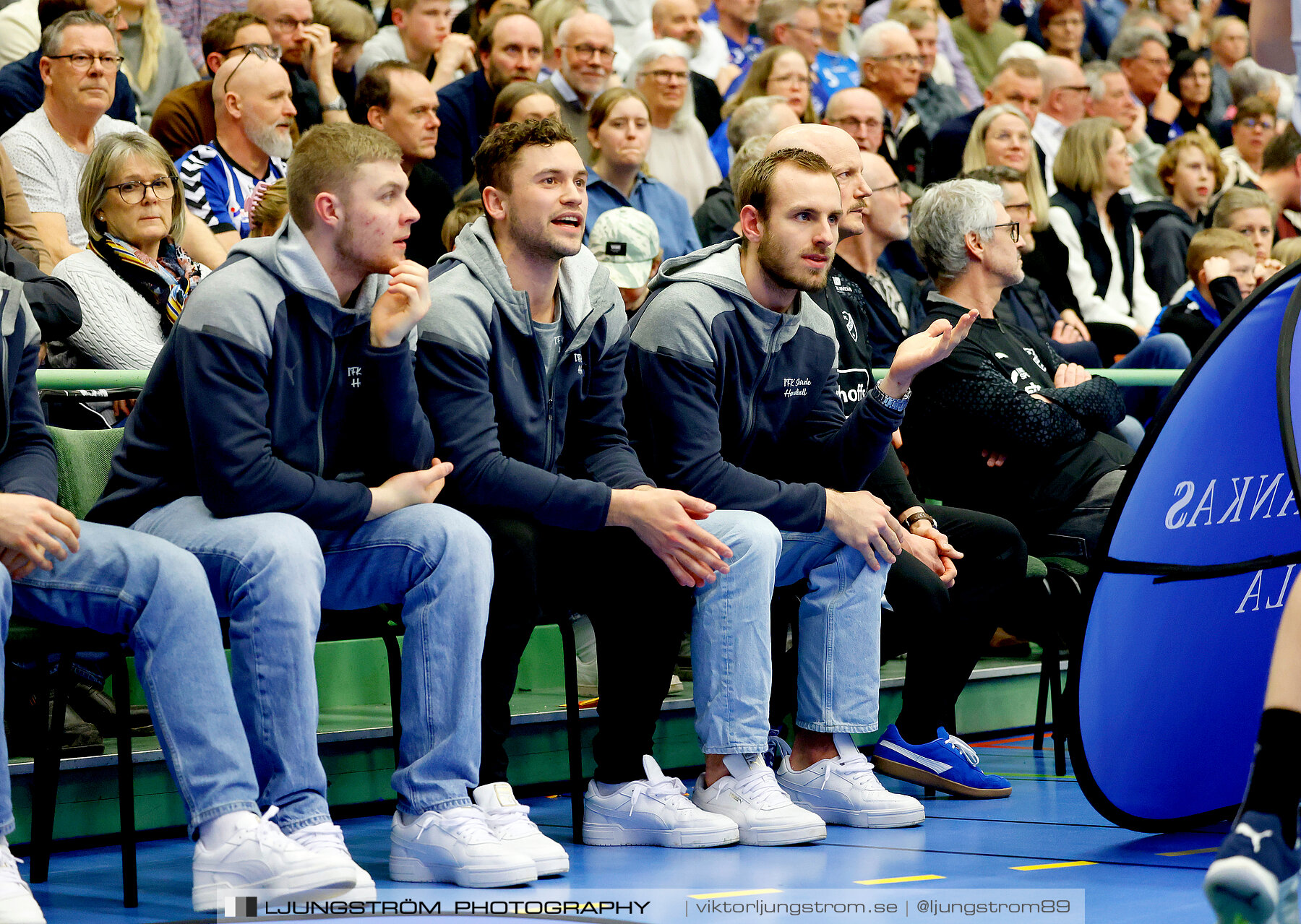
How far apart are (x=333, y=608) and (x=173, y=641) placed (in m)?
0.51

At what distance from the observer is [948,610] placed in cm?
395

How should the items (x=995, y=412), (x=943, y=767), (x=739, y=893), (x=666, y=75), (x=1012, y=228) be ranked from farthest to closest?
(x=666, y=75), (x=1012, y=228), (x=995, y=412), (x=943, y=767), (x=739, y=893)

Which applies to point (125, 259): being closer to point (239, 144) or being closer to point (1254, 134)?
point (239, 144)

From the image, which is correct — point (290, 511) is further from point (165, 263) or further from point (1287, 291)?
Result: point (1287, 291)

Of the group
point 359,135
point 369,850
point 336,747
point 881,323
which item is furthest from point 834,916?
point 881,323

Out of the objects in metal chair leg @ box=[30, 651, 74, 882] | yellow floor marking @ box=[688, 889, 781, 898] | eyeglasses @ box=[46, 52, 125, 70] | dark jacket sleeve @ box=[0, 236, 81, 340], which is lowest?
yellow floor marking @ box=[688, 889, 781, 898]

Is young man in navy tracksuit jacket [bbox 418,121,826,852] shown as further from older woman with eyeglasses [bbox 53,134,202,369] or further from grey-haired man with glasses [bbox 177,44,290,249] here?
grey-haired man with glasses [bbox 177,44,290,249]

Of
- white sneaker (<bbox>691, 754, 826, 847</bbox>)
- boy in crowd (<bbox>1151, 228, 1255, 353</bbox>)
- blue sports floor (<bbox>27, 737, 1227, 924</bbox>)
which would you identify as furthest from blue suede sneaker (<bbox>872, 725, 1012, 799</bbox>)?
boy in crowd (<bbox>1151, 228, 1255, 353</bbox>)

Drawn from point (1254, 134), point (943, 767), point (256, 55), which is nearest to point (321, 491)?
point (943, 767)

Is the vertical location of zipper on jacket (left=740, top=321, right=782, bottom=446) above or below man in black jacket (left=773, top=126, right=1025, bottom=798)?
above

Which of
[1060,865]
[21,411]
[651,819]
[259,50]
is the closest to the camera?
[21,411]

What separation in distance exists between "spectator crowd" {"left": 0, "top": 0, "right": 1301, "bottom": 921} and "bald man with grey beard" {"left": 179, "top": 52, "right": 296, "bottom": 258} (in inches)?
0.5

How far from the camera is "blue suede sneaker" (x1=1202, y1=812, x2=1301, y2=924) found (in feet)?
6.52

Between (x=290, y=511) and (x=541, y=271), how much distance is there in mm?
860
